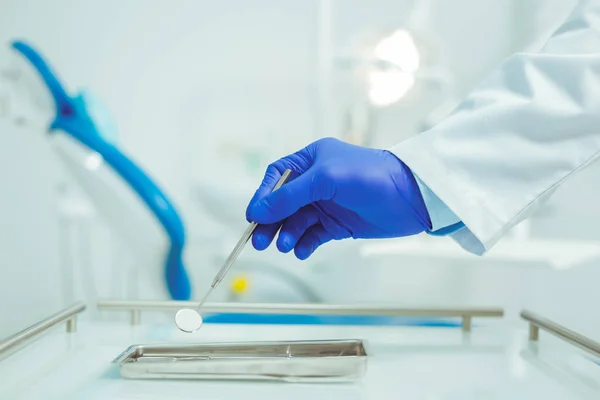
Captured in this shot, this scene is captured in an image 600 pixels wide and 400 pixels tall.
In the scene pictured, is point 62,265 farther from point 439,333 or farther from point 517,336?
point 517,336

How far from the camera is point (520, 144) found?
75 centimetres

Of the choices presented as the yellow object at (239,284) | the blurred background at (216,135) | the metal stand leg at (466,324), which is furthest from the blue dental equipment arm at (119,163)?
the metal stand leg at (466,324)

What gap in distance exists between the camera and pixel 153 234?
57.9 inches

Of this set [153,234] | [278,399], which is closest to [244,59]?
[153,234]

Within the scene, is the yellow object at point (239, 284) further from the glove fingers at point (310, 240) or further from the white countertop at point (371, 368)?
the glove fingers at point (310, 240)

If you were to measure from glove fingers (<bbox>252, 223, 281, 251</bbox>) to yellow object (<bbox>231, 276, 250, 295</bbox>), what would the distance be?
620 millimetres

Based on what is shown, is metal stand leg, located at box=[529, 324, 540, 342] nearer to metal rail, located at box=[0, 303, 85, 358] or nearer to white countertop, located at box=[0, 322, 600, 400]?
white countertop, located at box=[0, 322, 600, 400]

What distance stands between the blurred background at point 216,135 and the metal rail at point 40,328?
0.47 metres

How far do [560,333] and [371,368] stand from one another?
334 millimetres

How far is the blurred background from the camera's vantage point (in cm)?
142

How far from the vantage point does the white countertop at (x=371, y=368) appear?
0.69 meters

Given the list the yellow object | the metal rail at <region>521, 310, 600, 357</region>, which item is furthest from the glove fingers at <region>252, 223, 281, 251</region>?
the yellow object

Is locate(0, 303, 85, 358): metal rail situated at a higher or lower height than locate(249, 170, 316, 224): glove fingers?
lower

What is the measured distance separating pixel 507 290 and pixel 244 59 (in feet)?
3.17
